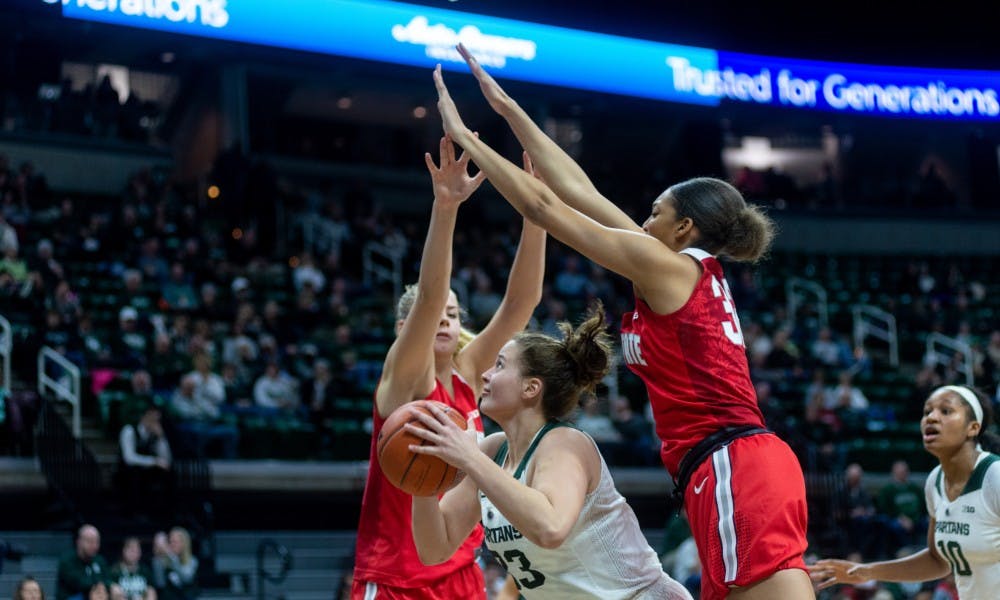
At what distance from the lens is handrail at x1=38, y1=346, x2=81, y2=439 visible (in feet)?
42.4

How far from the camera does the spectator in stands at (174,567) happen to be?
11.1m

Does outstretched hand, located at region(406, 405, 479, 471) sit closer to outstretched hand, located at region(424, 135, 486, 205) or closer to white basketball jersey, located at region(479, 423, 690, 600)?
white basketball jersey, located at region(479, 423, 690, 600)

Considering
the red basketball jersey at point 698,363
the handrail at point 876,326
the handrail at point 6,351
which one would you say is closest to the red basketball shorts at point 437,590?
the red basketball jersey at point 698,363

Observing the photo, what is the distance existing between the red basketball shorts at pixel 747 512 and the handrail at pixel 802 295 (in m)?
17.4

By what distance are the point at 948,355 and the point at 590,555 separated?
60.9ft

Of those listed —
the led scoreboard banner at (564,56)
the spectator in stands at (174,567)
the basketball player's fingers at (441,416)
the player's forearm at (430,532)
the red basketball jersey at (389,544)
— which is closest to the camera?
the basketball player's fingers at (441,416)

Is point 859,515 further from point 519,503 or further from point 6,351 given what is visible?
point 519,503

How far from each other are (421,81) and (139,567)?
41.7ft

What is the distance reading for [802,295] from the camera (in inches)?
930

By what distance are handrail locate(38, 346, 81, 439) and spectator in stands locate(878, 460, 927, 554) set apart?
8.11 meters

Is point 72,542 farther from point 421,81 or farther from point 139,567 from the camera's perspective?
point 421,81

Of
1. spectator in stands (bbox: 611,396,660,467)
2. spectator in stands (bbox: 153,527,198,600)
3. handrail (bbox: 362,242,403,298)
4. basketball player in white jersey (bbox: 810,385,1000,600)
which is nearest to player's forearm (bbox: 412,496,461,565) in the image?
basketball player in white jersey (bbox: 810,385,1000,600)

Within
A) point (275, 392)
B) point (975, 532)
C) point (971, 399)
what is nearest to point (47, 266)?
point (275, 392)

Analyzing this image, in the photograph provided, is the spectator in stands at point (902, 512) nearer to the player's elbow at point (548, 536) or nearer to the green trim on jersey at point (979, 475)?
the green trim on jersey at point (979, 475)
